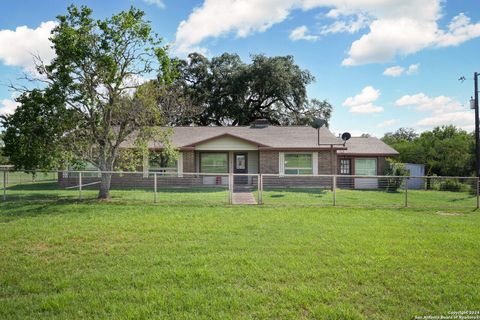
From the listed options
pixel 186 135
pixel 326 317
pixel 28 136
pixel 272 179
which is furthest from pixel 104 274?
pixel 186 135

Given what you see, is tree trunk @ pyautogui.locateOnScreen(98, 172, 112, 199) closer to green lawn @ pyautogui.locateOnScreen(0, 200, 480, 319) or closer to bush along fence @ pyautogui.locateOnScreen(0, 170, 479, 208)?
bush along fence @ pyautogui.locateOnScreen(0, 170, 479, 208)

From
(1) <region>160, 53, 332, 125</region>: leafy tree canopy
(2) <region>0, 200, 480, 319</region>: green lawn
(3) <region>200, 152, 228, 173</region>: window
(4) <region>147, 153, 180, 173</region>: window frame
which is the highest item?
(1) <region>160, 53, 332, 125</region>: leafy tree canopy

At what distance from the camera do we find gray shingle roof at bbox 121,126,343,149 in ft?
67.8

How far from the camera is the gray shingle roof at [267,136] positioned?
813 inches

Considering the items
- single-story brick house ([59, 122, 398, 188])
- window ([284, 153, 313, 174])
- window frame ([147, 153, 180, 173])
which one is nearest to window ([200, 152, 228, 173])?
single-story brick house ([59, 122, 398, 188])

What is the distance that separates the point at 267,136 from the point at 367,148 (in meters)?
7.18

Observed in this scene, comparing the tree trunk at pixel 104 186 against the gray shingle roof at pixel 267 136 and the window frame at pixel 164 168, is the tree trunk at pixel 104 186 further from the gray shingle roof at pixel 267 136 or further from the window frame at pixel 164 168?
the window frame at pixel 164 168

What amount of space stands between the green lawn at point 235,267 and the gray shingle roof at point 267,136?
1143cm

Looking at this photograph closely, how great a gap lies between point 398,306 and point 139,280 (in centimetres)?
343

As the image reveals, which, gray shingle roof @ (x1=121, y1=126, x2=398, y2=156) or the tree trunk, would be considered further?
gray shingle roof @ (x1=121, y1=126, x2=398, y2=156)

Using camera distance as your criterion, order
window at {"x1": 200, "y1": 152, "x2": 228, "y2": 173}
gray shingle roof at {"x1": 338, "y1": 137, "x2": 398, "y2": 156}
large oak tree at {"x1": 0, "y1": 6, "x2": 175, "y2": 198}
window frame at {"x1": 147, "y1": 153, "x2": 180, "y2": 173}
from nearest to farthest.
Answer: large oak tree at {"x1": 0, "y1": 6, "x2": 175, "y2": 198}, window frame at {"x1": 147, "y1": 153, "x2": 180, "y2": 173}, window at {"x1": 200, "y1": 152, "x2": 228, "y2": 173}, gray shingle roof at {"x1": 338, "y1": 137, "x2": 398, "y2": 156}

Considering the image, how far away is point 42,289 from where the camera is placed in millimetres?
4523

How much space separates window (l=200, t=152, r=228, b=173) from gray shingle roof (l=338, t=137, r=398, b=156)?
771 centimetres

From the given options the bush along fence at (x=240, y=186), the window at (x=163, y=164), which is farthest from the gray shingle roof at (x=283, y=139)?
the bush along fence at (x=240, y=186)
